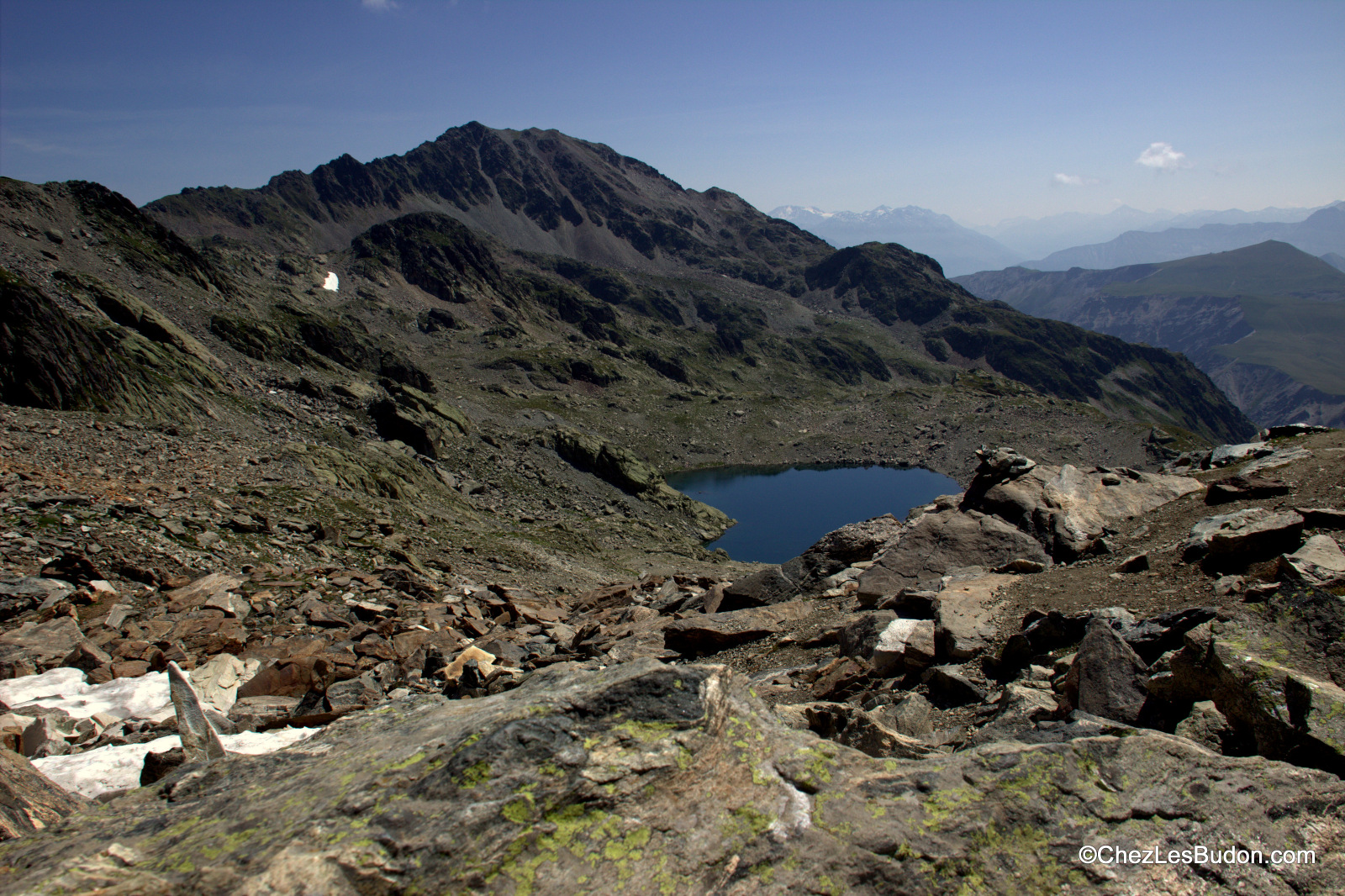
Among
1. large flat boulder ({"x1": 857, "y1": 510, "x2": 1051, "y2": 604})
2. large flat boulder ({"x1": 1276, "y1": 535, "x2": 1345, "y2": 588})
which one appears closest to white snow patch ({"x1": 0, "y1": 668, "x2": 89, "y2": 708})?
large flat boulder ({"x1": 857, "y1": 510, "x2": 1051, "y2": 604})

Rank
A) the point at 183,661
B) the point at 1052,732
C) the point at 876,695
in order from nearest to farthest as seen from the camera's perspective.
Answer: the point at 1052,732 → the point at 876,695 → the point at 183,661

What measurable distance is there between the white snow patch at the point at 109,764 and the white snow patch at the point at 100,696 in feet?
5.44

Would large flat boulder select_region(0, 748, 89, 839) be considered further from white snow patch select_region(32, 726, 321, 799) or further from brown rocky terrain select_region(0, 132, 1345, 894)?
white snow patch select_region(32, 726, 321, 799)

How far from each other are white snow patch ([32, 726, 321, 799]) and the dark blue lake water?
6572cm

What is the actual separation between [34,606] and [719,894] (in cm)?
1736

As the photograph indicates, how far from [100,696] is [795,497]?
334 feet

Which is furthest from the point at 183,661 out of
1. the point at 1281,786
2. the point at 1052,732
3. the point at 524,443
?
the point at 524,443

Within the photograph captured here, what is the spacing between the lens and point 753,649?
13.0 meters

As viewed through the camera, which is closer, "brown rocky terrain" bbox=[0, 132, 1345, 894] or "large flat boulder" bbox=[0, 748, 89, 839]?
"brown rocky terrain" bbox=[0, 132, 1345, 894]

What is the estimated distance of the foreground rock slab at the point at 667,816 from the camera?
150 inches

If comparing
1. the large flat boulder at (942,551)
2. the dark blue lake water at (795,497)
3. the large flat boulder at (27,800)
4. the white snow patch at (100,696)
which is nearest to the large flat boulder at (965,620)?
the large flat boulder at (942,551)

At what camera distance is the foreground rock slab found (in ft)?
12.5

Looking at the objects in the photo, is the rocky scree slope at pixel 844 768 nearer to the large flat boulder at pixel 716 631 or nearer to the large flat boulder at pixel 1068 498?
the large flat boulder at pixel 716 631

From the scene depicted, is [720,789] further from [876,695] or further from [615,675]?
[876,695]
